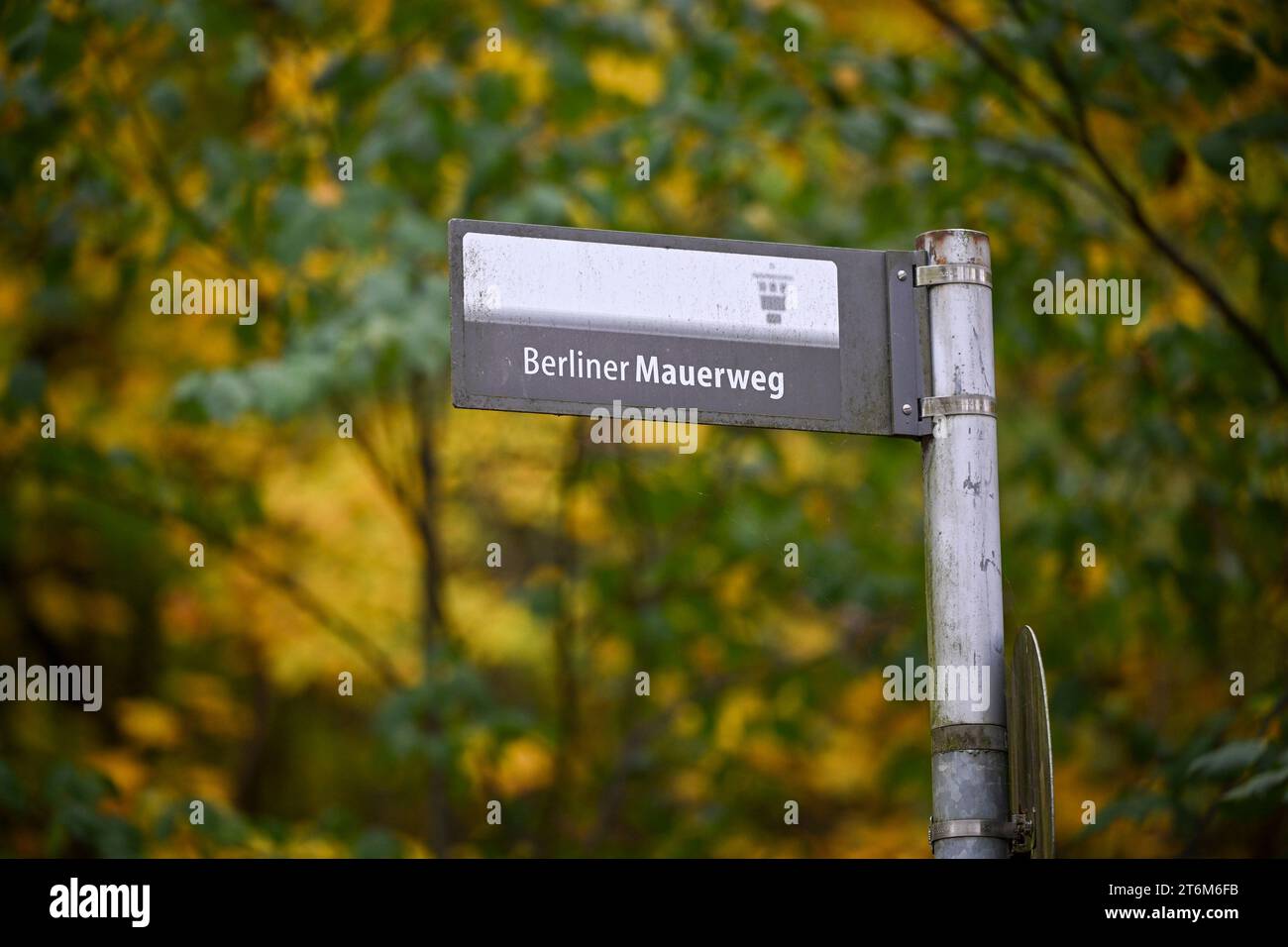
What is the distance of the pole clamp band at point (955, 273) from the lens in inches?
96.7

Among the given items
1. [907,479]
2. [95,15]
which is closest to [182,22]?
[95,15]

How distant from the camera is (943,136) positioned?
17.5 ft

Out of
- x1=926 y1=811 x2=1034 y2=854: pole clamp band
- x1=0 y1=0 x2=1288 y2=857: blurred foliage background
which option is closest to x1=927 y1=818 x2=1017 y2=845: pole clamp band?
x1=926 y1=811 x2=1034 y2=854: pole clamp band

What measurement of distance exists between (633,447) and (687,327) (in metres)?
4.79

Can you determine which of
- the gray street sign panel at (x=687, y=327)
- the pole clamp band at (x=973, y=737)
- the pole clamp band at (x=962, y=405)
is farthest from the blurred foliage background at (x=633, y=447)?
the gray street sign panel at (x=687, y=327)

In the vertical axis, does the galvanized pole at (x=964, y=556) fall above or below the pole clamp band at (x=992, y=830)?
above

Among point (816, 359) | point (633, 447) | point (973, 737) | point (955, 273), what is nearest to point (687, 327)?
point (816, 359)

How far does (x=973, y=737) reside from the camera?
2293mm

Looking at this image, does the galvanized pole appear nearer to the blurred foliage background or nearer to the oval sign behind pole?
the oval sign behind pole

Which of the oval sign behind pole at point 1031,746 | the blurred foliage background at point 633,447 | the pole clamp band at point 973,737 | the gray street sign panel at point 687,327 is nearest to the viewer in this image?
the oval sign behind pole at point 1031,746

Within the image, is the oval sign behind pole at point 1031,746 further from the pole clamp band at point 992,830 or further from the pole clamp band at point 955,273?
the pole clamp band at point 955,273

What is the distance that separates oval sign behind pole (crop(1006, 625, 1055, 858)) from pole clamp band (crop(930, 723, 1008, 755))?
0.06 ft
